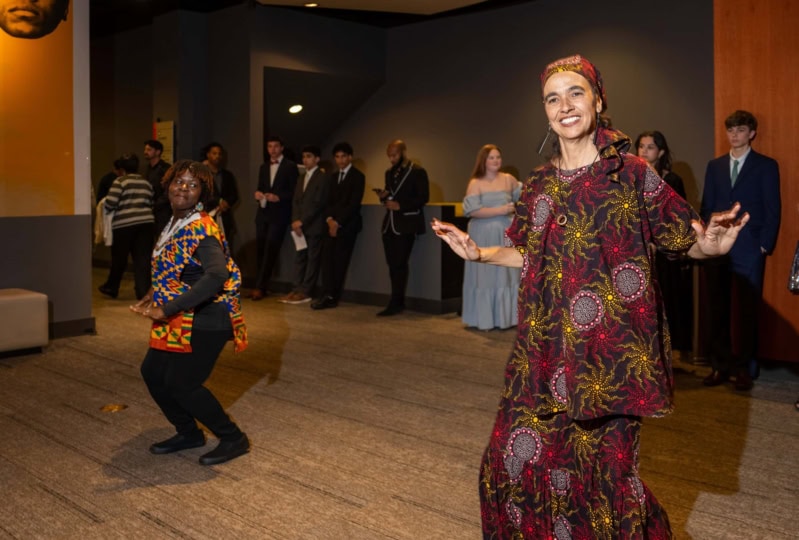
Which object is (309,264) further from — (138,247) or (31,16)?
(31,16)

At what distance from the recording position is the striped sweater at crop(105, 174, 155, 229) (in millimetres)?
8969

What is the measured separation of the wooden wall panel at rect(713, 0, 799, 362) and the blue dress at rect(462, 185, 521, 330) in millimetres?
2236

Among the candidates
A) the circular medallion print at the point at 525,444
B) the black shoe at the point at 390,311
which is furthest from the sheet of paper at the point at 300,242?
the circular medallion print at the point at 525,444

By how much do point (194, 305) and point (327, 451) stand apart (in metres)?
1.02

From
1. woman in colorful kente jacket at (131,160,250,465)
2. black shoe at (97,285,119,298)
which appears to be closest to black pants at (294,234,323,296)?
black shoe at (97,285,119,298)

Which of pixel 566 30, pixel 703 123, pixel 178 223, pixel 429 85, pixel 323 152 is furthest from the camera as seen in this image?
pixel 323 152

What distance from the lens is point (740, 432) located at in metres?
4.40

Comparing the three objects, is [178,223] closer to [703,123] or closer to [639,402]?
[639,402]

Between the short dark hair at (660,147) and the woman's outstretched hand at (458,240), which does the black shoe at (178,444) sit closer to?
the woman's outstretched hand at (458,240)

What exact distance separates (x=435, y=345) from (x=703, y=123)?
4.11 m

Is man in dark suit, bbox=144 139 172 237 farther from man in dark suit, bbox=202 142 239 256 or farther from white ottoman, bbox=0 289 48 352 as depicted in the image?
A: white ottoman, bbox=0 289 48 352

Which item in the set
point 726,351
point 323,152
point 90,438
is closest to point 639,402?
point 90,438

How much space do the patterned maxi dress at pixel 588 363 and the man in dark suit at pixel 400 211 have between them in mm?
6125

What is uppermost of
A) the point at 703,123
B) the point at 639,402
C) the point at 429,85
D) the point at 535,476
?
the point at 429,85
